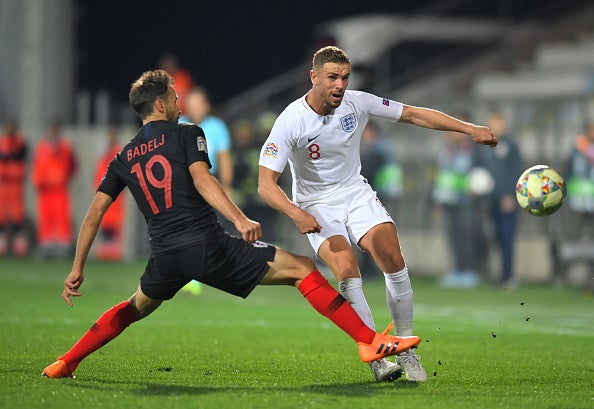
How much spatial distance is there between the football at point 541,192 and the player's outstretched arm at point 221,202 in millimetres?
2345

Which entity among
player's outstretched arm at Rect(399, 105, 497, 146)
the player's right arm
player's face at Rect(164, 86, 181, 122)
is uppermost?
player's face at Rect(164, 86, 181, 122)

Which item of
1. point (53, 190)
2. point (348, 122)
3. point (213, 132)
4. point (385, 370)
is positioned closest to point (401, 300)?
point (385, 370)

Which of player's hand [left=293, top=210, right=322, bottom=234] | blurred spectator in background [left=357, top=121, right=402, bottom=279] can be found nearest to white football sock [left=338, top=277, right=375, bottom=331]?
player's hand [left=293, top=210, right=322, bottom=234]

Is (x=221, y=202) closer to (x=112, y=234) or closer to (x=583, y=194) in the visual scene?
(x=583, y=194)

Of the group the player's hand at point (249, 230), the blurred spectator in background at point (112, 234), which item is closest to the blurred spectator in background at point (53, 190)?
the blurred spectator in background at point (112, 234)

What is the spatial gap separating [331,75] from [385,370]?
1.78m

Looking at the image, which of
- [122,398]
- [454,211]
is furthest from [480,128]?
[454,211]

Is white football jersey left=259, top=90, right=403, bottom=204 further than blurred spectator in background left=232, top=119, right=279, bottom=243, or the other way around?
blurred spectator in background left=232, top=119, right=279, bottom=243

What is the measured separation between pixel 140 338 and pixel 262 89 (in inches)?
594

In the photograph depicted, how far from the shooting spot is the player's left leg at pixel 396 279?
7305mm

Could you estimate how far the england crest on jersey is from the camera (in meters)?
7.41

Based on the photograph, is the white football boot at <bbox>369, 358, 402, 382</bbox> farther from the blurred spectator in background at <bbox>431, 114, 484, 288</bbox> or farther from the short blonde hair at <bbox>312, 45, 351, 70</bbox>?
the blurred spectator in background at <bbox>431, 114, 484, 288</bbox>

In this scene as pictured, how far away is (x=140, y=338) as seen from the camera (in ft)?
31.4

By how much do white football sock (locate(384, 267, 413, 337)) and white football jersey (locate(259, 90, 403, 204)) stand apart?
0.66 metres
